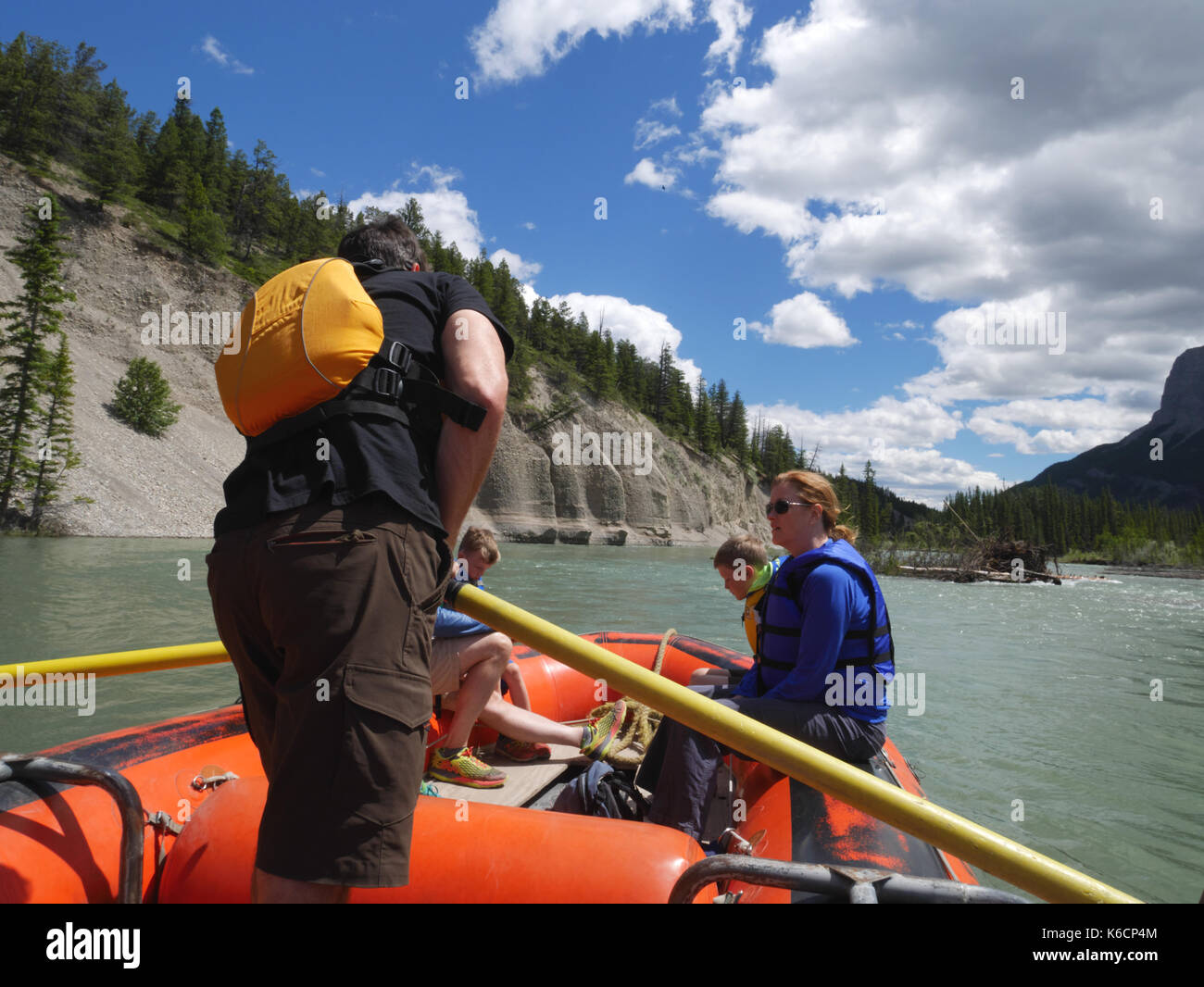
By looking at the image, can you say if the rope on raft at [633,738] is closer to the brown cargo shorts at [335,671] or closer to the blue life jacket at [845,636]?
the blue life jacket at [845,636]

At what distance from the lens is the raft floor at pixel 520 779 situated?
3994mm

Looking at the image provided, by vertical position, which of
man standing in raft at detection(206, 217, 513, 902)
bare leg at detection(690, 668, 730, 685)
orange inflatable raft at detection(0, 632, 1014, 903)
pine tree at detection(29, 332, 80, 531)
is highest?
pine tree at detection(29, 332, 80, 531)

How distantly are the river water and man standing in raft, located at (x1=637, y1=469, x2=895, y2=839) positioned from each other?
254cm

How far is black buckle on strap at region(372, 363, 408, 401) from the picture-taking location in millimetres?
1540

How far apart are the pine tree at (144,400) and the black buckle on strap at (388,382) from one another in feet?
133

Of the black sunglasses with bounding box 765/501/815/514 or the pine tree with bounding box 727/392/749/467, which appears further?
the pine tree with bounding box 727/392/749/467

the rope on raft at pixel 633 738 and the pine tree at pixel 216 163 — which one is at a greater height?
the pine tree at pixel 216 163

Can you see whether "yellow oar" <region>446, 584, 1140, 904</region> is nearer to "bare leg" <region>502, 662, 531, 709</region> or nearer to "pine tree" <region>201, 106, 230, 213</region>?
"bare leg" <region>502, 662, 531, 709</region>

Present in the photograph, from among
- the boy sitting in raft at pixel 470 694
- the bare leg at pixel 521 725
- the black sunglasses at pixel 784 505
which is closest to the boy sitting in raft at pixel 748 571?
the black sunglasses at pixel 784 505

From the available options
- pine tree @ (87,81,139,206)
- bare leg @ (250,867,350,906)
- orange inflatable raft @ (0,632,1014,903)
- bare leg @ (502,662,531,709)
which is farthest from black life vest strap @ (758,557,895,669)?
pine tree @ (87,81,139,206)

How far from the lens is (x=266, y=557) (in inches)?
53.2

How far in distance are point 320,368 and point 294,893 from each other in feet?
3.32
